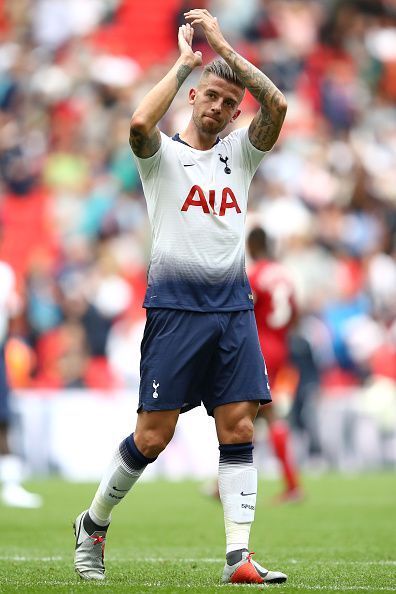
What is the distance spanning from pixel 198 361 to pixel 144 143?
3.63 ft

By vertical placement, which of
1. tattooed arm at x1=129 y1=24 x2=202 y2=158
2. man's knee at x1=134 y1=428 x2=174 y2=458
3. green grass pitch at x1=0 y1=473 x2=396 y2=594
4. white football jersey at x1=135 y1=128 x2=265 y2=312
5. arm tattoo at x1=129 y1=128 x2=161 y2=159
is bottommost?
green grass pitch at x1=0 y1=473 x2=396 y2=594

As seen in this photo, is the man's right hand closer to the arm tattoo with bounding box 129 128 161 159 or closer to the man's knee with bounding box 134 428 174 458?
the arm tattoo with bounding box 129 128 161 159

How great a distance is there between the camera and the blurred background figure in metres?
13.4

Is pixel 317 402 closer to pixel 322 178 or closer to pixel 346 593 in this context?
pixel 322 178

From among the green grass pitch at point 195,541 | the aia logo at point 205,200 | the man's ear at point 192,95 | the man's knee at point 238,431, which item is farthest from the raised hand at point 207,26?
the green grass pitch at point 195,541

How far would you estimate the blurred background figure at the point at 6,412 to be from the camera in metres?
13.4

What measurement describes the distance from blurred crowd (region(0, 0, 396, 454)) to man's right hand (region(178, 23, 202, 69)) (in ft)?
34.2

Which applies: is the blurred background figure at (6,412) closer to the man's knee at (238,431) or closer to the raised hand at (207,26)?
the man's knee at (238,431)

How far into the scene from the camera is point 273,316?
512 inches

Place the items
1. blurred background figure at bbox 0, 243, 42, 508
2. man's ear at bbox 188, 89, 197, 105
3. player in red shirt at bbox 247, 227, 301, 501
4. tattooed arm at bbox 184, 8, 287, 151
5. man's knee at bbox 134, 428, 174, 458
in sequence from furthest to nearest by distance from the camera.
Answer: blurred background figure at bbox 0, 243, 42, 508 < player in red shirt at bbox 247, 227, 301, 501 < man's ear at bbox 188, 89, 197, 105 < man's knee at bbox 134, 428, 174, 458 < tattooed arm at bbox 184, 8, 287, 151

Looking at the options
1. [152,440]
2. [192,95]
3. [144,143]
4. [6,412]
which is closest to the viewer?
[144,143]

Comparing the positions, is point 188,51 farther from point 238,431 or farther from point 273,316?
point 273,316

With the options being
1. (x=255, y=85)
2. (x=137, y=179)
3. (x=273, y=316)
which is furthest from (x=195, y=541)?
(x=137, y=179)

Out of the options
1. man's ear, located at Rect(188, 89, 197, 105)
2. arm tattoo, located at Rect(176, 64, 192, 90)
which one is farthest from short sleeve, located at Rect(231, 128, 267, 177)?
arm tattoo, located at Rect(176, 64, 192, 90)
